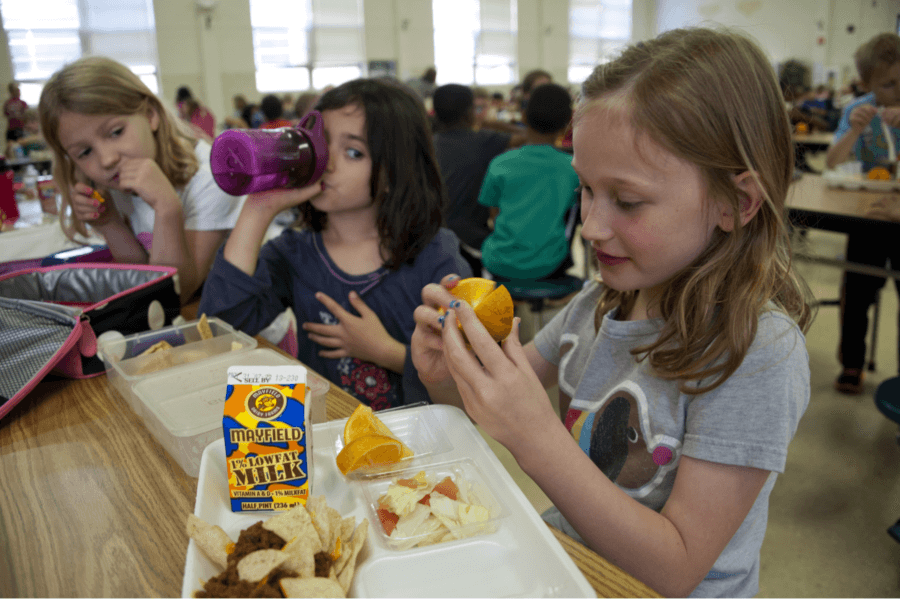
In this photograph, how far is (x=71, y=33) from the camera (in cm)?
948

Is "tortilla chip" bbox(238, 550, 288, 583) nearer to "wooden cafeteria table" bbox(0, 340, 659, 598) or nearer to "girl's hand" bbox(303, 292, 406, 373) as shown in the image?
"wooden cafeteria table" bbox(0, 340, 659, 598)

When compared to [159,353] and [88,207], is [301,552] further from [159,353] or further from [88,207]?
[88,207]

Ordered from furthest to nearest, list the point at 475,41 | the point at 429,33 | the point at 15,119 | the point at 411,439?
the point at 475,41, the point at 429,33, the point at 15,119, the point at 411,439

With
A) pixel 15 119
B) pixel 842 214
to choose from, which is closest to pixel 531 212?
pixel 842 214

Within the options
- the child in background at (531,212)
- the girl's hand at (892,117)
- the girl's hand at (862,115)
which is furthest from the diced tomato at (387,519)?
the girl's hand at (862,115)

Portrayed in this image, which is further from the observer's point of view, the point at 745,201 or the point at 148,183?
the point at 148,183

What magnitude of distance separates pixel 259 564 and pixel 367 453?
222 mm

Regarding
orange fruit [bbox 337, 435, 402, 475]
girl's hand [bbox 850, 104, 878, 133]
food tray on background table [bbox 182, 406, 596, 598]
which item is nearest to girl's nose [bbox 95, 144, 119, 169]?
food tray on background table [bbox 182, 406, 596, 598]

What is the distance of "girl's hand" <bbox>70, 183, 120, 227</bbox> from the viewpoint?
1.64m

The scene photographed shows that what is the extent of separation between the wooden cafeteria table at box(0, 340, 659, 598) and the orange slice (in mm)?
159

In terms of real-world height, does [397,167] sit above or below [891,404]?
above

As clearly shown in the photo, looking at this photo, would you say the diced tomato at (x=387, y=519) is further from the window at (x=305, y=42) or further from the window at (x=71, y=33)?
the window at (x=305, y=42)

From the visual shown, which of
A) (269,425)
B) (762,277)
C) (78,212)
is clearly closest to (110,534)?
(269,425)

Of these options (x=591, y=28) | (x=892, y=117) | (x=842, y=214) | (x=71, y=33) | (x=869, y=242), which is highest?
(x=591, y=28)
